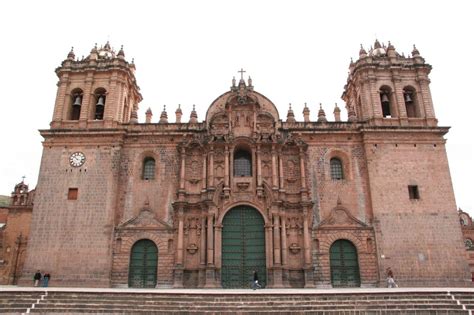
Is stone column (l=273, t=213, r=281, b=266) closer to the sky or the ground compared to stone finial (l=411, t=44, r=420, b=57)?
closer to the ground

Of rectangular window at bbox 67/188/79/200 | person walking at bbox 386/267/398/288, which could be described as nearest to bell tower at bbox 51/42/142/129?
rectangular window at bbox 67/188/79/200

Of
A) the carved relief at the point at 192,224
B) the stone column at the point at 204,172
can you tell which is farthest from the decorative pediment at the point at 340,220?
the stone column at the point at 204,172

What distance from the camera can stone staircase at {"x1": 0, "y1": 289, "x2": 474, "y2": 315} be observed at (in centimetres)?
1422

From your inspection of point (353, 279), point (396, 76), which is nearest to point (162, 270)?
point (353, 279)

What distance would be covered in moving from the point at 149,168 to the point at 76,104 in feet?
22.5

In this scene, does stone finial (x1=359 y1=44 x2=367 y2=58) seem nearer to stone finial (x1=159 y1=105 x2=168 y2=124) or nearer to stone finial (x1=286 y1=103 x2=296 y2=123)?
stone finial (x1=286 y1=103 x2=296 y2=123)

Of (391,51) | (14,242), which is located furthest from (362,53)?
(14,242)

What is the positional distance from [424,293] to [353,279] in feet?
24.3

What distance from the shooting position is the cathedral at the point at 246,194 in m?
22.2

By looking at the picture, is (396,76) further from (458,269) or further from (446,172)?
(458,269)

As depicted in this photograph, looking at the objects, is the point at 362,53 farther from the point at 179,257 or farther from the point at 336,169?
the point at 179,257

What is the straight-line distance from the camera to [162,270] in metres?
22.4

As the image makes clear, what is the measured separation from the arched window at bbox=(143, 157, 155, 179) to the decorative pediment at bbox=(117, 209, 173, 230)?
244 cm

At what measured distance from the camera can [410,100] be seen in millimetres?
26828
